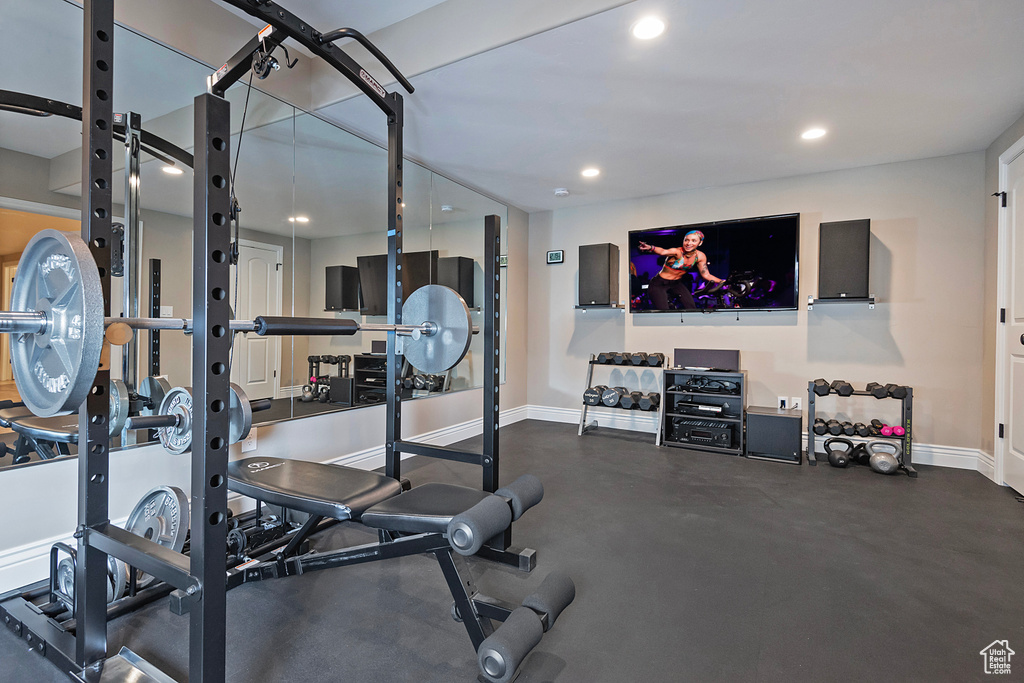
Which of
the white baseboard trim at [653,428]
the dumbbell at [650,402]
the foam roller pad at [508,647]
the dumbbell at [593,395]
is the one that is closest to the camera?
the foam roller pad at [508,647]

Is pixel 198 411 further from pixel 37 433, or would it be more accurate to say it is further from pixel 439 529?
pixel 37 433

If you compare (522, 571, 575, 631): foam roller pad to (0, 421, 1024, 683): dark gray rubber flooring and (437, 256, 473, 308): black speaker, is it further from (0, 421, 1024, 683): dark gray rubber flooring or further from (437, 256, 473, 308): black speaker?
(437, 256, 473, 308): black speaker

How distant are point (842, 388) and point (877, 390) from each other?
231 mm

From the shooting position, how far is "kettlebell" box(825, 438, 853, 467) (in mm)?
3676

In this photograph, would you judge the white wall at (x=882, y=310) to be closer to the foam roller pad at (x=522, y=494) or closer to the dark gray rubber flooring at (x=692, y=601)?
the dark gray rubber flooring at (x=692, y=601)

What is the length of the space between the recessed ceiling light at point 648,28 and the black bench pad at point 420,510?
2165 mm

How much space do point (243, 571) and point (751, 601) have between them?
1.82 meters

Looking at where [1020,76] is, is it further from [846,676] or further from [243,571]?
[243,571]

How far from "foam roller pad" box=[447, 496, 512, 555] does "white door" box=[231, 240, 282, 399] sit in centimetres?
196

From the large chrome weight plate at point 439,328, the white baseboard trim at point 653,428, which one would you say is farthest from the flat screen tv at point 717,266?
the large chrome weight plate at point 439,328

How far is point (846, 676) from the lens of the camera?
1438 millimetres

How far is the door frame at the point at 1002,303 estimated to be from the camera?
3209 millimetres

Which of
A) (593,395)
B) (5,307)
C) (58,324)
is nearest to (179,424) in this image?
(58,324)

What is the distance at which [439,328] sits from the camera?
6.86ft
